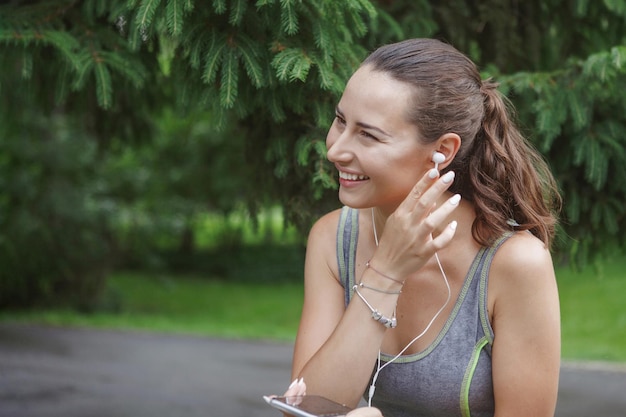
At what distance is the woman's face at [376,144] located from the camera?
2.27 meters

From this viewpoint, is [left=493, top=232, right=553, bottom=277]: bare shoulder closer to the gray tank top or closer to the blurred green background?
the gray tank top

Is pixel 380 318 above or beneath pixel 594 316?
above

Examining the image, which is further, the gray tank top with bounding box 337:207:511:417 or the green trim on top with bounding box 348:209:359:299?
the green trim on top with bounding box 348:209:359:299

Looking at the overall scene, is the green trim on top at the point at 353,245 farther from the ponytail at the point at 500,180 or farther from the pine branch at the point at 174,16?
the pine branch at the point at 174,16

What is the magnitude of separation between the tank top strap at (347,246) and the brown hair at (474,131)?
31cm

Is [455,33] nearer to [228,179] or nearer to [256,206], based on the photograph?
[256,206]

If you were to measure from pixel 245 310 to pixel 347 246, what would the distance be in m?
13.6

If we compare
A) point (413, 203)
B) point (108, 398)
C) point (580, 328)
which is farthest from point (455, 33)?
point (580, 328)

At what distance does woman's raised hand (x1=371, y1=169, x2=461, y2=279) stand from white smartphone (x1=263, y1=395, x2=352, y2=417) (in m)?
0.37

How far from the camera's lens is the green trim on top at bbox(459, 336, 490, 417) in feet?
7.54

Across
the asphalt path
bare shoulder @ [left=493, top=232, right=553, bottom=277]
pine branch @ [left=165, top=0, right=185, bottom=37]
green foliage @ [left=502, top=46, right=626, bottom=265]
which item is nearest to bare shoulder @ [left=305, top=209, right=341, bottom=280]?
bare shoulder @ [left=493, top=232, right=553, bottom=277]

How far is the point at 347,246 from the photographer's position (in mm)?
2557

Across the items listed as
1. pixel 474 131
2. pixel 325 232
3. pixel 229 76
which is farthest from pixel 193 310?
pixel 474 131

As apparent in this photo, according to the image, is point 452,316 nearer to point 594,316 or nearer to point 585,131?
point 585,131
